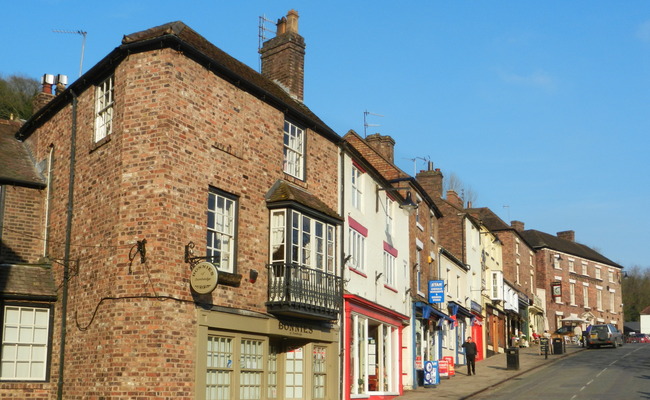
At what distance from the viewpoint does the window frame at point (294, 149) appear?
65.9ft

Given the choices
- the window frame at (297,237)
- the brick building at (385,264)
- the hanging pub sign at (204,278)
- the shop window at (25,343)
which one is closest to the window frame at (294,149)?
the window frame at (297,237)

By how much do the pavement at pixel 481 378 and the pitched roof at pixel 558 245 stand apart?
2435 cm

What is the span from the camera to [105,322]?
15461mm

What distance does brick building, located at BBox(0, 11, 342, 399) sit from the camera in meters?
15.3

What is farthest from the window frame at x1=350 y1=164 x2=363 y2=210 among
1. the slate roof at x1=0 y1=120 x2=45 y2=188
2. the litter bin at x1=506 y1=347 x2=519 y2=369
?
the litter bin at x1=506 y1=347 x2=519 y2=369

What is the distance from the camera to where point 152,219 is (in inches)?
606

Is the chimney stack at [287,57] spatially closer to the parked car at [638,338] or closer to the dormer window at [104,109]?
the dormer window at [104,109]

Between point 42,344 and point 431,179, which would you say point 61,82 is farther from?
point 431,179

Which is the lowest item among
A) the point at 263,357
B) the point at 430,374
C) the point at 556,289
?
the point at 430,374

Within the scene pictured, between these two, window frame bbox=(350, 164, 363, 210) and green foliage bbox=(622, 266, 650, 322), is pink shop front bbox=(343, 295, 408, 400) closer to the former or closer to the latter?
window frame bbox=(350, 164, 363, 210)

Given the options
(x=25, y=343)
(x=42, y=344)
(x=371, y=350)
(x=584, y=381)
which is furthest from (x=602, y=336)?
(x=25, y=343)

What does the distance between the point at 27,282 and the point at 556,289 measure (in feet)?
188

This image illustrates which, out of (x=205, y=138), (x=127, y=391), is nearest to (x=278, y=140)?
(x=205, y=138)

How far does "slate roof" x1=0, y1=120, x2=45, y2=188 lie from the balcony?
6.40 metres
